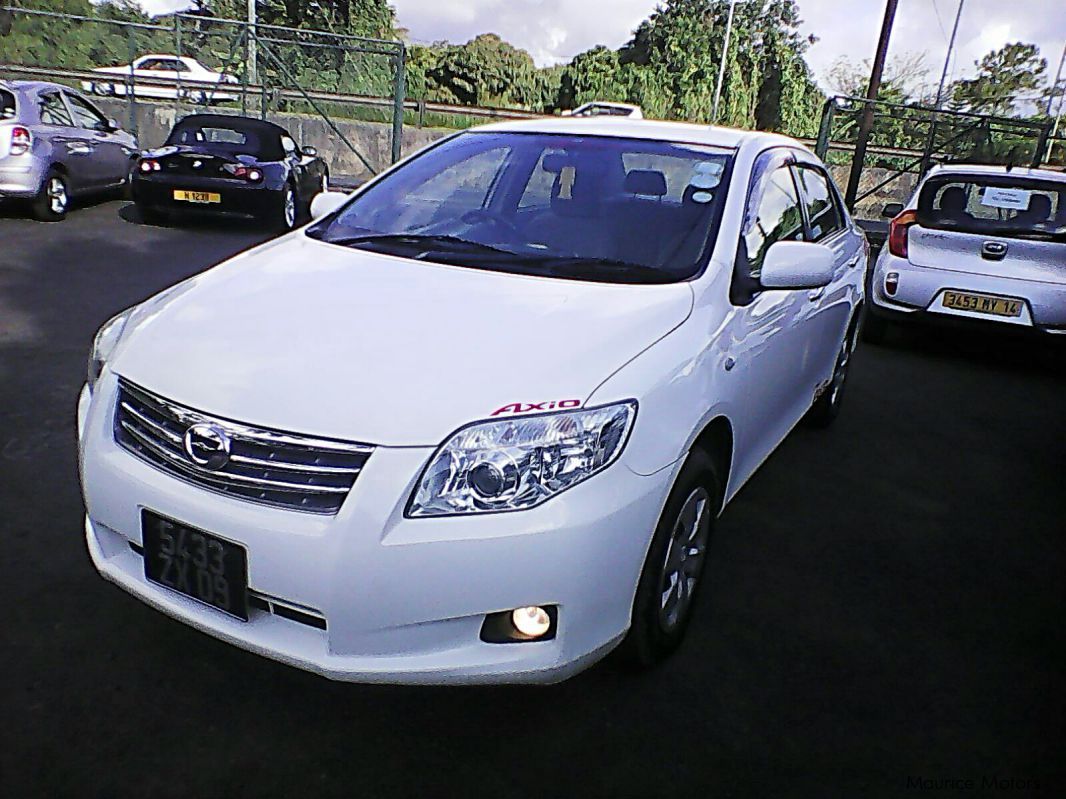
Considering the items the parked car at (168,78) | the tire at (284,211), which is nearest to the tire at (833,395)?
the tire at (284,211)

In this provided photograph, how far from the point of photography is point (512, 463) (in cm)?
205

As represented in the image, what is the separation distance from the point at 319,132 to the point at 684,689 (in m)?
15.5

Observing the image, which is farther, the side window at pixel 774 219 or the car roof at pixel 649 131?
the car roof at pixel 649 131

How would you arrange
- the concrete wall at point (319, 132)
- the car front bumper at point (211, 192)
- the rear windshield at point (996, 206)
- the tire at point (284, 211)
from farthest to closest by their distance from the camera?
the concrete wall at point (319, 132)
the tire at point (284, 211)
the car front bumper at point (211, 192)
the rear windshield at point (996, 206)

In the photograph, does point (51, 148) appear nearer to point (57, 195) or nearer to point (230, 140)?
point (57, 195)

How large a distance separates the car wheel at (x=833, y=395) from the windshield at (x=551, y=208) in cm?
189

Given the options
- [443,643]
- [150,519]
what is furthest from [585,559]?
[150,519]

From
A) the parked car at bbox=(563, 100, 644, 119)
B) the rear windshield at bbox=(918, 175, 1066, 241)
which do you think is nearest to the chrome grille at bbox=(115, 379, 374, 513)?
the rear windshield at bbox=(918, 175, 1066, 241)

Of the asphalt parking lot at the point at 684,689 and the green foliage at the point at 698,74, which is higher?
the green foliage at the point at 698,74

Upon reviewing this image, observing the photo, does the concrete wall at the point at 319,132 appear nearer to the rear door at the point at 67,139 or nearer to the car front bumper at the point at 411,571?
the rear door at the point at 67,139

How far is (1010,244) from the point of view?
246 inches

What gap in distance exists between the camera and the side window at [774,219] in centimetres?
312

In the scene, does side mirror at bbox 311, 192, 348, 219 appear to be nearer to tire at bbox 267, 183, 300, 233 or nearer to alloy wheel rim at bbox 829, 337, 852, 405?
alloy wheel rim at bbox 829, 337, 852, 405

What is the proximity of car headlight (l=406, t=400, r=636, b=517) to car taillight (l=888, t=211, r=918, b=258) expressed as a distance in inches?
211
